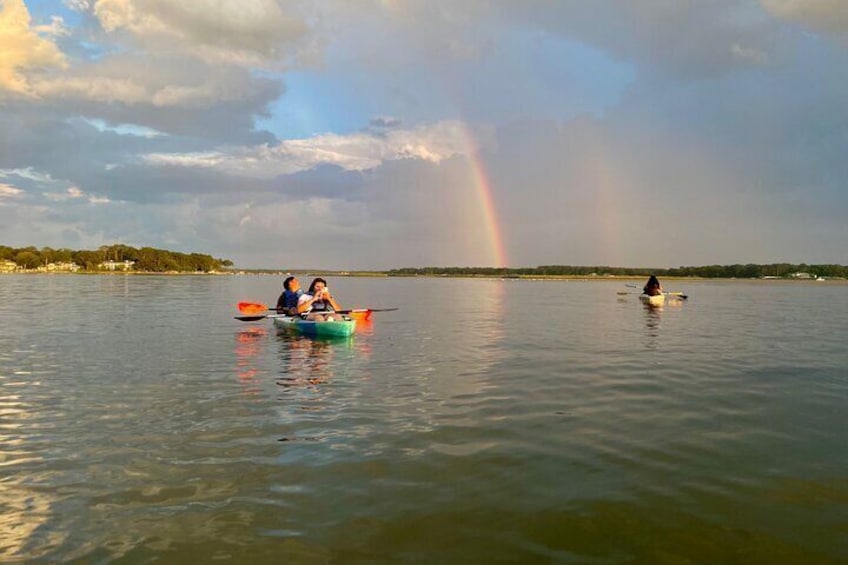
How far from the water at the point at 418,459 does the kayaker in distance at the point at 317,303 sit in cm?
603

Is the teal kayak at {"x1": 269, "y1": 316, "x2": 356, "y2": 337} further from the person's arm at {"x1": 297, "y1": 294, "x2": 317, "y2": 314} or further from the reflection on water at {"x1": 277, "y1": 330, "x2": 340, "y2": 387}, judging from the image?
the person's arm at {"x1": 297, "y1": 294, "x2": 317, "y2": 314}

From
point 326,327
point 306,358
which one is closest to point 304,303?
point 326,327

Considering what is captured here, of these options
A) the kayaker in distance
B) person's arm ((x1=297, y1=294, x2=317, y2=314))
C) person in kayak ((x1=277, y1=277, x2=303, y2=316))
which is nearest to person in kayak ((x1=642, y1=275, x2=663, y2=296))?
the kayaker in distance

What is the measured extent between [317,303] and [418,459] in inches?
774

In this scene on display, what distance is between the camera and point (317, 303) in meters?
28.6

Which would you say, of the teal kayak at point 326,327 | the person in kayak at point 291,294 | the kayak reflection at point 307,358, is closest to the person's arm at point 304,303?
the teal kayak at point 326,327

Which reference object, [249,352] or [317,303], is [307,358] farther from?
[317,303]

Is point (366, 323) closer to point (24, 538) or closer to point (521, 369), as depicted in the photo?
point (521, 369)

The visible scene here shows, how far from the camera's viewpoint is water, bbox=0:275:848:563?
22.1ft

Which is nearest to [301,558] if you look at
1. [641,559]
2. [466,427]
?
[641,559]

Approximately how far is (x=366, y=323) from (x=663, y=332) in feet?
58.8

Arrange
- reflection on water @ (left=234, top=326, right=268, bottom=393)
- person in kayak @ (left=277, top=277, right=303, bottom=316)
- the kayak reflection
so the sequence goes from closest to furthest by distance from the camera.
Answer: the kayak reflection
reflection on water @ (left=234, top=326, right=268, bottom=393)
person in kayak @ (left=277, top=277, right=303, bottom=316)

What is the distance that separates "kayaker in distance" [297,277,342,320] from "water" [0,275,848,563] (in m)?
6.03

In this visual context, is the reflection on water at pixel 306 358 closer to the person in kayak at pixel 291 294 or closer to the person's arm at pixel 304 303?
the person's arm at pixel 304 303
